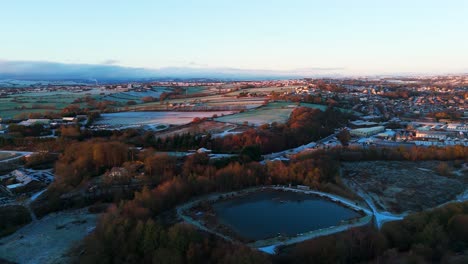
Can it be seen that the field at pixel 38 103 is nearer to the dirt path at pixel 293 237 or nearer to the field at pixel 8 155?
the field at pixel 8 155

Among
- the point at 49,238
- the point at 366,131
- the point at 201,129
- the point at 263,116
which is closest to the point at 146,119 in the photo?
the point at 201,129

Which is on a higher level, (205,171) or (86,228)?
(205,171)

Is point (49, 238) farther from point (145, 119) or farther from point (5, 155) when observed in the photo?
point (145, 119)

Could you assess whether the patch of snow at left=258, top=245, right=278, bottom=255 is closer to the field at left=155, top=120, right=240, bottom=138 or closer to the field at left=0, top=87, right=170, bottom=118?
the field at left=155, top=120, right=240, bottom=138

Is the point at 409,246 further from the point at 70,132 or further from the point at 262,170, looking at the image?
the point at 70,132

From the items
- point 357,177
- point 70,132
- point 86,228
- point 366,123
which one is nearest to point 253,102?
point 366,123

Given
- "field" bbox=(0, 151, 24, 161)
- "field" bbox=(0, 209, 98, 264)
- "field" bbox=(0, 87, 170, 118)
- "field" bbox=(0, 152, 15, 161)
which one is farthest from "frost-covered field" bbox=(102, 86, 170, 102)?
"field" bbox=(0, 209, 98, 264)

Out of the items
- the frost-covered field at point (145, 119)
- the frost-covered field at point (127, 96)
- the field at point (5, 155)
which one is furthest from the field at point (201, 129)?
the frost-covered field at point (127, 96)

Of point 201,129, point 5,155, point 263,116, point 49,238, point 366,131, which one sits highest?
point 263,116
